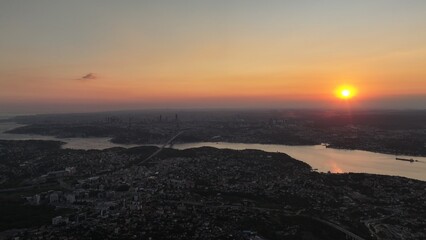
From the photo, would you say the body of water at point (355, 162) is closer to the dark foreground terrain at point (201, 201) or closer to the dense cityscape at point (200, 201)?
the dark foreground terrain at point (201, 201)

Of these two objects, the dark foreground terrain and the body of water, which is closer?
the dark foreground terrain

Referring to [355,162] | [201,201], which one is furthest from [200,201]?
[355,162]

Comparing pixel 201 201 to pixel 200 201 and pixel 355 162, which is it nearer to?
pixel 200 201

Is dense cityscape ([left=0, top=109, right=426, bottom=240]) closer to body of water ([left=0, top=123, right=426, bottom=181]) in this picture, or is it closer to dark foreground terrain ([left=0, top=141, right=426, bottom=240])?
dark foreground terrain ([left=0, top=141, right=426, bottom=240])

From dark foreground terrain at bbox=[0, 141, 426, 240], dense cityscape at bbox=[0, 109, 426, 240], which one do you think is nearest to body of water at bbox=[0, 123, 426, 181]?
dark foreground terrain at bbox=[0, 141, 426, 240]

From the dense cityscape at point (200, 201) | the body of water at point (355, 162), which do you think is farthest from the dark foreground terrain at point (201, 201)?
the body of water at point (355, 162)

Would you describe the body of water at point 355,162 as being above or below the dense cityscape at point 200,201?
below

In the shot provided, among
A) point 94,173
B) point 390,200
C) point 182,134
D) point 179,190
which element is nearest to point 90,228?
point 179,190

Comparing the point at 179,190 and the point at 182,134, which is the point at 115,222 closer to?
the point at 179,190
